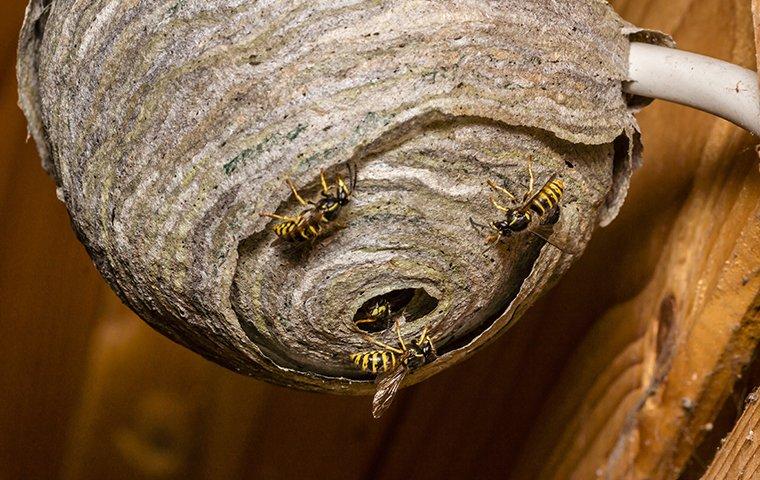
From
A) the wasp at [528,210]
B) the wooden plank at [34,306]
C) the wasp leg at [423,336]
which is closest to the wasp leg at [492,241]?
the wasp at [528,210]

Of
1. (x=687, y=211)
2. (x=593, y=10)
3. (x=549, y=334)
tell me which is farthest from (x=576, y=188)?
(x=549, y=334)

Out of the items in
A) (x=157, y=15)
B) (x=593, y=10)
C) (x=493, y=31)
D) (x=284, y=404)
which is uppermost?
(x=593, y=10)

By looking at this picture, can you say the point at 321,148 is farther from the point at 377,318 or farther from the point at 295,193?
the point at 377,318

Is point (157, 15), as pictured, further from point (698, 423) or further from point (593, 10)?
point (698, 423)

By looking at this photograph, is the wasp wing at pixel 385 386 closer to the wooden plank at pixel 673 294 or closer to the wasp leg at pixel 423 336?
the wasp leg at pixel 423 336

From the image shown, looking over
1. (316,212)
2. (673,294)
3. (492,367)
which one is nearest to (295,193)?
(316,212)

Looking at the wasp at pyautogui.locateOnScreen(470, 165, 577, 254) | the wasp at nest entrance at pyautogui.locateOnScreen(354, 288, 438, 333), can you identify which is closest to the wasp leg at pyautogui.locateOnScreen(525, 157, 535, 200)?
the wasp at pyautogui.locateOnScreen(470, 165, 577, 254)
